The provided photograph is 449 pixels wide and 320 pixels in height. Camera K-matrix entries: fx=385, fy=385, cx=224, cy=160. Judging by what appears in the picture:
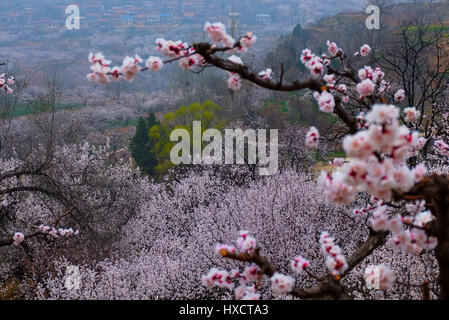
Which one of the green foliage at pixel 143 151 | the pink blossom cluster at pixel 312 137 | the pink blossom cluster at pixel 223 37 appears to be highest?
the pink blossom cluster at pixel 223 37

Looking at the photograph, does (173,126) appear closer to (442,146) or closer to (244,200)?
(244,200)

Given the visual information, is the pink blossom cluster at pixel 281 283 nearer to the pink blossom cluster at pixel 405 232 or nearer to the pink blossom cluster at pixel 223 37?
the pink blossom cluster at pixel 405 232

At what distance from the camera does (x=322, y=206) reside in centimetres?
985

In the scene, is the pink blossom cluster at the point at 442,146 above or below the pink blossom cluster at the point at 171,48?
below

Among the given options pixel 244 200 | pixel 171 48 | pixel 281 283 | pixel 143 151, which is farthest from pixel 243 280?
pixel 143 151

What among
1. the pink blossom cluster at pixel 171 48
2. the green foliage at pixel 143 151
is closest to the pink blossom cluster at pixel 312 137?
the pink blossom cluster at pixel 171 48

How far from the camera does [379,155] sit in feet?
8.20

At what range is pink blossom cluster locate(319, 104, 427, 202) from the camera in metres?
2.30

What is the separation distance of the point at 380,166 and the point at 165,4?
87.4m

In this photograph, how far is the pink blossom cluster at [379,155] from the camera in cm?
230

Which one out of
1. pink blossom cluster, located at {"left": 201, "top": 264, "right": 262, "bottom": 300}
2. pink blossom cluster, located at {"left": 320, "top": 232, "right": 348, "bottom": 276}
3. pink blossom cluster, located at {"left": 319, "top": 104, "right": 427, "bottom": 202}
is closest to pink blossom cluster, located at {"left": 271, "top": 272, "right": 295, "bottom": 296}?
pink blossom cluster, located at {"left": 201, "top": 264, "right": 262, "bottom": 300}
